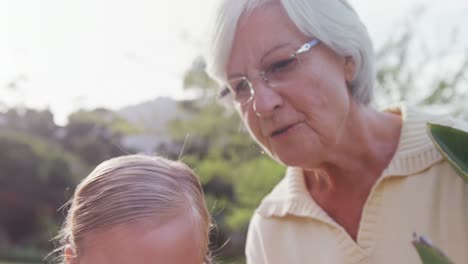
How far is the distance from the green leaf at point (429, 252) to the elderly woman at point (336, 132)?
1.04 meters

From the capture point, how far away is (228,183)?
949 centimetres

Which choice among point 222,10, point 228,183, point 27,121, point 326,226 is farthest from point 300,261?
point 27,121

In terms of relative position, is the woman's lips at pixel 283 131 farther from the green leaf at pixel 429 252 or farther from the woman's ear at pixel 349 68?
the green leaf at pixel 429 252

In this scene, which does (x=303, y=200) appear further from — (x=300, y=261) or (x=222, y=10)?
(x=222, y=10)

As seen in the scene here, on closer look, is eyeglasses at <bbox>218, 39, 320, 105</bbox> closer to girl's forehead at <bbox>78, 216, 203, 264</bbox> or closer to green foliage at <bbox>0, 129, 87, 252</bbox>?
girl's forehead at <bbox>78, 216, 203, 264</bbox>

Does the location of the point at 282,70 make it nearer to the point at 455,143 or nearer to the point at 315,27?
the point at 315,27

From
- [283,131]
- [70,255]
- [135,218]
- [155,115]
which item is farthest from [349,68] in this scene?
[155,115]

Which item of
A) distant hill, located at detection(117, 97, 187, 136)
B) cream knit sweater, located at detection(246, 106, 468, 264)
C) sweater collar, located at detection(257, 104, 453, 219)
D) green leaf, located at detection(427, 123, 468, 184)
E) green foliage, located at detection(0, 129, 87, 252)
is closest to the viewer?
green leaf, located at detection(427, 123, 468, 184)

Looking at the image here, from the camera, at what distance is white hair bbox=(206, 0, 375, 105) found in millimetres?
2008

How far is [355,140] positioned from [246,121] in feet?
1.18

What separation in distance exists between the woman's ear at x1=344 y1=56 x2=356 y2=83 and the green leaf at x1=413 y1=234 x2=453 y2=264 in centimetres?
131

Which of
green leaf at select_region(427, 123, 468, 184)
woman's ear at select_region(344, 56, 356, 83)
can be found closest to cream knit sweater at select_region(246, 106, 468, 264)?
woman's ear at select_region(344, 56, 356, 83)

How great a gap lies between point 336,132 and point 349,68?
23 cm

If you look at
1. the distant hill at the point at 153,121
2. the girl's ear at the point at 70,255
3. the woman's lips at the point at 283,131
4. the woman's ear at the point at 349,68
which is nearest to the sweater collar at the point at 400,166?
the woman's ear at the point at 349,68
